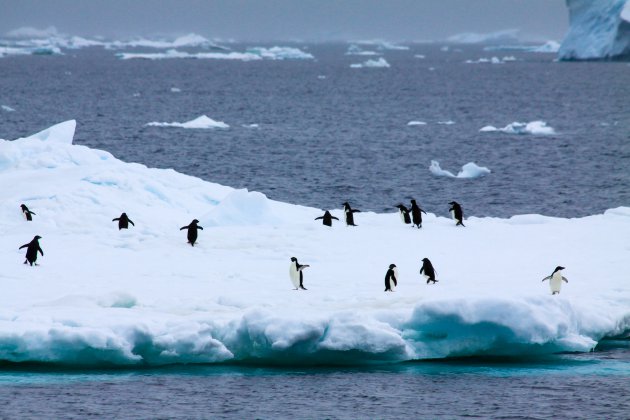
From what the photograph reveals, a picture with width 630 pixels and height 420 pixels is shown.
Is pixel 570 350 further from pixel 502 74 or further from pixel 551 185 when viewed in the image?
pixel 502 74

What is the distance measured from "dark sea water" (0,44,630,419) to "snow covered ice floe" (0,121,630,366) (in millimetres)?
381

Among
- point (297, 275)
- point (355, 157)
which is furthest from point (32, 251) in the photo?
point (355, 157)

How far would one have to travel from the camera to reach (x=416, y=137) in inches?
2240

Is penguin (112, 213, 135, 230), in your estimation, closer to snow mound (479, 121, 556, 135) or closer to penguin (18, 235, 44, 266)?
penguin (18, 235, 44, 266)

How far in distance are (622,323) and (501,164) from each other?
94.6 feet

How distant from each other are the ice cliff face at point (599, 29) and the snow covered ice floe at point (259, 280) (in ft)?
224

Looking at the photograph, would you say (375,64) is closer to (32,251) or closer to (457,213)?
(457,213)

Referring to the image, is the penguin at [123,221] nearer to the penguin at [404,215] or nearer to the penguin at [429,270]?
the penguin at [404,215]

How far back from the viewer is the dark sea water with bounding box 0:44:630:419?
13.9 meters

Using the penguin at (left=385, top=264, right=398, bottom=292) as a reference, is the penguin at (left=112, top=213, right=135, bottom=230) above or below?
above

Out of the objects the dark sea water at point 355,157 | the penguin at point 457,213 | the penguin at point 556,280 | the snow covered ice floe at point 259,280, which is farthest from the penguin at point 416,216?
the dark sea water at point 355,157

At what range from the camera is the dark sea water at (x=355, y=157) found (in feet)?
45.7

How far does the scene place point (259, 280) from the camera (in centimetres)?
1847

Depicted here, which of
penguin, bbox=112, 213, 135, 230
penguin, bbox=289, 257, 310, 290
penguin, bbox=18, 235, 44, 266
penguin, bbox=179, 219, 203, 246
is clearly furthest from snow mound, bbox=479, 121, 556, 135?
penguin, bbox=18, 235, 44, 266
